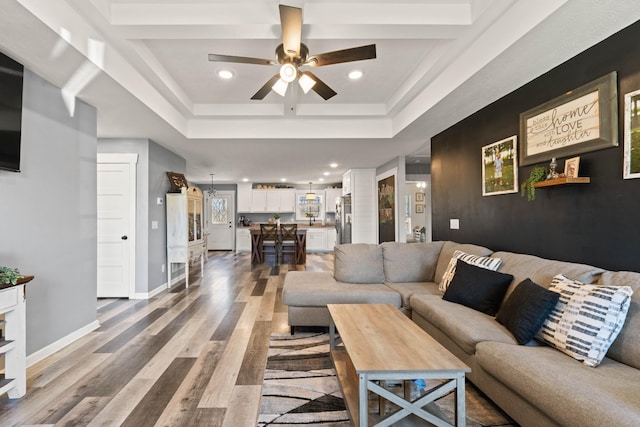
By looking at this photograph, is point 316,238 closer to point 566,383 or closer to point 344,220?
point 344,220

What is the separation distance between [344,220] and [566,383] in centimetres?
704

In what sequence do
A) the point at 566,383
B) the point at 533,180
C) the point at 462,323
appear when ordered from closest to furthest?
the point at 566,383 < the point at 462,323 < the point at 533,180

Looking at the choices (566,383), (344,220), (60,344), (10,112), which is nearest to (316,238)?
(344,220)

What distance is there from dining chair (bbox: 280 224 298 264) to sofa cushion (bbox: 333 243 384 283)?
12.9ft

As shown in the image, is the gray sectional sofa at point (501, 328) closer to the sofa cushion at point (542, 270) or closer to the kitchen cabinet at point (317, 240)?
the sofa cushion at point (542, 270)

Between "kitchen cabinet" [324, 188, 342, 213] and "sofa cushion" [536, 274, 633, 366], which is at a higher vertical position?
"kitchen cabinet" [324, 188, 342, 213]

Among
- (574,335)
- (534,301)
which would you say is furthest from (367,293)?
(574,335)

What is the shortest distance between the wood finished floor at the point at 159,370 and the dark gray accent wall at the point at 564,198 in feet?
8.31

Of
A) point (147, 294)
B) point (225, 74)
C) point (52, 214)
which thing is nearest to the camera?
point (52, 214)

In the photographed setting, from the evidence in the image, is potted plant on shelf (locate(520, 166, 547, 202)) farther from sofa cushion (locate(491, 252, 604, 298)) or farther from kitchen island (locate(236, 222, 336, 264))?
kitchen island (locate(236, 222, 336, 264))

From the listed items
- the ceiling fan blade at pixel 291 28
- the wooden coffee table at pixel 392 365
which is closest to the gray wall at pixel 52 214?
the ceiling fan blade at pixel 291 28

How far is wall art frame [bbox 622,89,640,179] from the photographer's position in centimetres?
190

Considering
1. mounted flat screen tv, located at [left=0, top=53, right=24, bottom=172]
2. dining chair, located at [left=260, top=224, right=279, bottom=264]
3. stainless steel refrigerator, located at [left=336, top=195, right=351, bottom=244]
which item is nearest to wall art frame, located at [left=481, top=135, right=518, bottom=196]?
mounted flat screen tv, located at [left=0, top=53, right=24, bottom=172]

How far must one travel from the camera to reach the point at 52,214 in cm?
274
